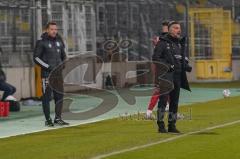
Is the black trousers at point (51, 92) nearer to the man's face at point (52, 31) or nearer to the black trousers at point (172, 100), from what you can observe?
the man's face at point (52, 31)

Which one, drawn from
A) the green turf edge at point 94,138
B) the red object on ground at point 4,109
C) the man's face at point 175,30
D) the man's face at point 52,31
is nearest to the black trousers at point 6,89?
the red object on ground at point 4,109

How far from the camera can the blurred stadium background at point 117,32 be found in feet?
74.5

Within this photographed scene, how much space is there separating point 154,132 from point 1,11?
1066 cm

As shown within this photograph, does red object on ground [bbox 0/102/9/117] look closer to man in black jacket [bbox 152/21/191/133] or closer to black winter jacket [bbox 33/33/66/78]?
black winter jacket [bbox 33/33/66/78]

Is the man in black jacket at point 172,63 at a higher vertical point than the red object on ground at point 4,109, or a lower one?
higher

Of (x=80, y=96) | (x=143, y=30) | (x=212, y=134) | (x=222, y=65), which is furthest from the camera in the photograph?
(x=222, y=65)

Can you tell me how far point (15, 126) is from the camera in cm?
1491

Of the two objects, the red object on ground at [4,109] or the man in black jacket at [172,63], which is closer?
the man in black jacket at [172,63]

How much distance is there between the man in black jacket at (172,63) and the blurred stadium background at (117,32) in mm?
10110

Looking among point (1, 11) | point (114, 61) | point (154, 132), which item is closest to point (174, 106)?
point (154, 132)

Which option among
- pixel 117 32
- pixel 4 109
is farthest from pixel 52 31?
pixel 117 32

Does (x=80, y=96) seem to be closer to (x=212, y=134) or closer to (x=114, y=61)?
(x=114, y=61)

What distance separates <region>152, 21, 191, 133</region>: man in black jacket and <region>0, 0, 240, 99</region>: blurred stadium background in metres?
10.1

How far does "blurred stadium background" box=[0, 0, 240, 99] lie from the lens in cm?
2272
